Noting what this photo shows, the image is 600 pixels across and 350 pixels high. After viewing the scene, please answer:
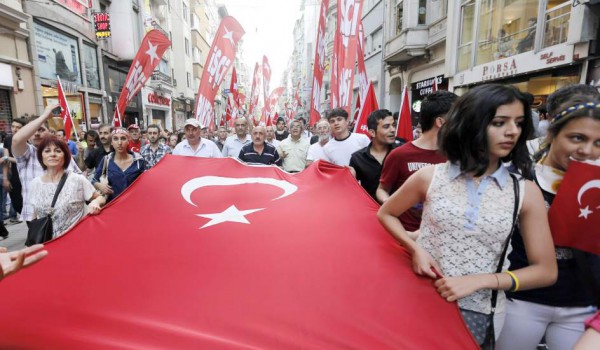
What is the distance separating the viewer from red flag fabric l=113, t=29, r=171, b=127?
24.1 ft

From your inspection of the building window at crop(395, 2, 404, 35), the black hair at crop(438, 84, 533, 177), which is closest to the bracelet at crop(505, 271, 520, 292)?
the black hair at crop(438, 84, 533, 177)

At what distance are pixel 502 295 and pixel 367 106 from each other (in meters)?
4.54

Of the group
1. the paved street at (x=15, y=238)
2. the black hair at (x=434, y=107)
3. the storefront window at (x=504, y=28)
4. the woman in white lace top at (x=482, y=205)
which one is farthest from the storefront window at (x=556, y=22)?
the paved street at (x=15, y=238)

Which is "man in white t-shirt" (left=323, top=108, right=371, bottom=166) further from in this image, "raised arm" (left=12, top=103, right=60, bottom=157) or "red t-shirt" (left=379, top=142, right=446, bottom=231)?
"raised arm" (left=12, top=103, right=60, bottom=157)

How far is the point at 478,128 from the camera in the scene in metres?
1.43

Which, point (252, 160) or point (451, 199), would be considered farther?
point (252, 160)

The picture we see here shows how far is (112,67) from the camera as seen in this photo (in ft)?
65.7

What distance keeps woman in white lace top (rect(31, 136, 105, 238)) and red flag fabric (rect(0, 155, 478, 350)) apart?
0.86m

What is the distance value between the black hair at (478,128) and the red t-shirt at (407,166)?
0.95m

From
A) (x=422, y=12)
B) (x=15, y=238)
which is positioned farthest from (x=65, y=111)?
(x=422, y=12)

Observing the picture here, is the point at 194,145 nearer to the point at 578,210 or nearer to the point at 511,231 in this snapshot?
the point at 511,231

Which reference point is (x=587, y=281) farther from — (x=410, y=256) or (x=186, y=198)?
(x=186, y=198)

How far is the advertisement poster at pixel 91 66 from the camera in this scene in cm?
1673

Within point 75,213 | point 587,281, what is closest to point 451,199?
point 587,281
